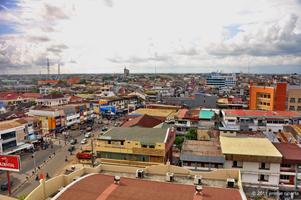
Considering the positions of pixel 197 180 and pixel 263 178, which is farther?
pixel 263 178

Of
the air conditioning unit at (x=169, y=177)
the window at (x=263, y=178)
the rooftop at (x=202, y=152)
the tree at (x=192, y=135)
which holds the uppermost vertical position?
the air conditioning unit at (x=169, y=177)

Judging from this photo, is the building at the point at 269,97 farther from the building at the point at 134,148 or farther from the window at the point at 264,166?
the building at the point at 134,148

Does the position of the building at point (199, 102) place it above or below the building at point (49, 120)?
above

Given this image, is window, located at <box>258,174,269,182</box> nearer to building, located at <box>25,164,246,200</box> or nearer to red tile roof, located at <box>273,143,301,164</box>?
red tile roof, located at <box>273,143,301,164</box>

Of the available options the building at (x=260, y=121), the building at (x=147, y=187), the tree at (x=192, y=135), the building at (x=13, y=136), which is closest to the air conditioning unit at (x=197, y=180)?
the building at (x=147, y=187)

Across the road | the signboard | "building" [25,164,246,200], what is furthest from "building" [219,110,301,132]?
the signboard

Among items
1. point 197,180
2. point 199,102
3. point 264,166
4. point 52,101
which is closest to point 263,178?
point 264,166

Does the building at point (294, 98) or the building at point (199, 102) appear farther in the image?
the building at point (199, 102)

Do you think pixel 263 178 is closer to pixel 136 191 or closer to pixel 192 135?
pixel 192 135
